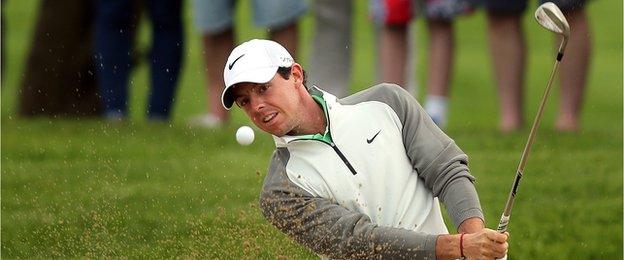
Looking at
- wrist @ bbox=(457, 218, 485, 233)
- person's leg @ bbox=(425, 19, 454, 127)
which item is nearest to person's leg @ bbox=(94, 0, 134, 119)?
person's leg @ bbox=(425, 19, 454, 127)

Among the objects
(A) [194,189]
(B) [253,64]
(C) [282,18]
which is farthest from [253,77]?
(C) [282,18]

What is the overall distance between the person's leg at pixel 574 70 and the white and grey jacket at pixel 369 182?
13.9 ft

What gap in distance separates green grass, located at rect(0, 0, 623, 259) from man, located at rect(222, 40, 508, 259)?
851 millimetres

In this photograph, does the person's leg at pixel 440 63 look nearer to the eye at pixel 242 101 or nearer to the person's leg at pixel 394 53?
the person's leg at pixel 394 53

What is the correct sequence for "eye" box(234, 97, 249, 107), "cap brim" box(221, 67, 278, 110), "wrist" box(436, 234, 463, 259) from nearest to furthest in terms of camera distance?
1. "wrist" box(436, 234, 463, 259)
2. "cap brim" box(221, 67, 278, 110)
3. "eye" box(234, 97, 249, 107)

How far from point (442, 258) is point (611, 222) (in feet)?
11.4

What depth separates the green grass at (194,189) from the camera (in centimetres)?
757

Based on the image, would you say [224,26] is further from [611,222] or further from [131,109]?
[611,222]

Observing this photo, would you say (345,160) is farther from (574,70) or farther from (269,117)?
(574,70)

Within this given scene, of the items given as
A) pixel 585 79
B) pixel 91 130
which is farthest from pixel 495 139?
pixel 91 130

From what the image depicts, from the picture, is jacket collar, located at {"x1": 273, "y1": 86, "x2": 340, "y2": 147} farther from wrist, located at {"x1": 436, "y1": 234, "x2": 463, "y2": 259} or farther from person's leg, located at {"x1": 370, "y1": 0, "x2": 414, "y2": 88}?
person's leg, located at {"x1": 370, "y1": 0, "x2": 414, "y2": 88}

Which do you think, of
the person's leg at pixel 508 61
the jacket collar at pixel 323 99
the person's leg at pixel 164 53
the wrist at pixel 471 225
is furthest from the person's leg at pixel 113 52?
the wrist at pixel 471 225

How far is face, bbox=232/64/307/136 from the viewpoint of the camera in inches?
224

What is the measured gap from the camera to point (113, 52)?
36.9 feet
